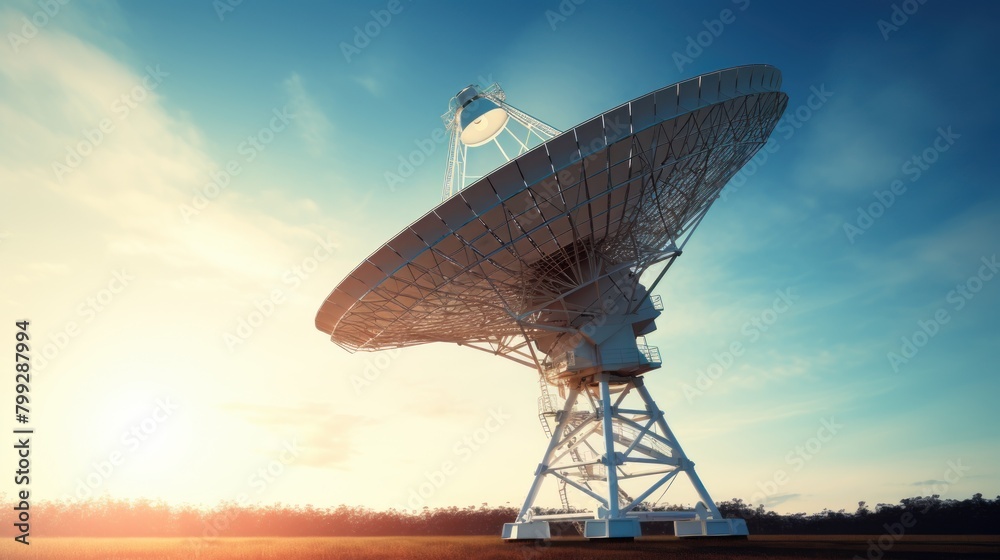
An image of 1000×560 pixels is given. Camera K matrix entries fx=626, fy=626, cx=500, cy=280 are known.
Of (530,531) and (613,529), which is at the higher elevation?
(613,529)

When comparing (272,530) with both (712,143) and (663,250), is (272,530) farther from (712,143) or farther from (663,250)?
(712,143)

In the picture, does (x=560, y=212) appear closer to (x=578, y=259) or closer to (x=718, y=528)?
(x=578, y=259)

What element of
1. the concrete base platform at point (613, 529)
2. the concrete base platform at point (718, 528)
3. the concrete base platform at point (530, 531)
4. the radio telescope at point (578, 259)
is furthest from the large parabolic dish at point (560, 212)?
the concrete base platform at point (718, 528)

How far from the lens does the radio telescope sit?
21.0 m

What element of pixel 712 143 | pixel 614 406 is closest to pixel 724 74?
pixel 712 143

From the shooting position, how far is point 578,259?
26656 millimetres

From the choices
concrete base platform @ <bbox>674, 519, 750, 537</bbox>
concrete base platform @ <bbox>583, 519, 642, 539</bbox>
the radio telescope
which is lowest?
concrete base platform @ <bbox>674, 519, 750, 537</bbox>

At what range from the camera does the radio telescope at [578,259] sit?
20953 mm

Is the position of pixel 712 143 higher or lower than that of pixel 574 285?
higher

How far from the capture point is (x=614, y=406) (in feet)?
93.1

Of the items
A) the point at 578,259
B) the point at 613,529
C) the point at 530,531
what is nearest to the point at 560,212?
the point at 578,259

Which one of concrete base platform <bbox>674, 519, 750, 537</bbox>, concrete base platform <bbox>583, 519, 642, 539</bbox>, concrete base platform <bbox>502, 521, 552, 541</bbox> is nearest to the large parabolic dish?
concrete base platform <bbox>502, 521, 552, 541</bbox>

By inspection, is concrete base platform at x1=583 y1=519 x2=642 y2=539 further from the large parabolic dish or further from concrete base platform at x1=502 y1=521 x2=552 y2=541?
the large parabolic dish

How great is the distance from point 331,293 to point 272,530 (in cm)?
5749
